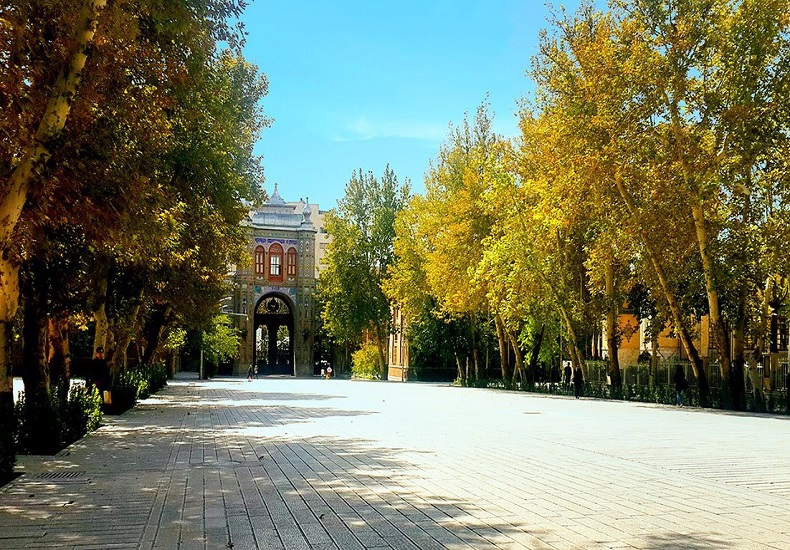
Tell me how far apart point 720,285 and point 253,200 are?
16.4 m

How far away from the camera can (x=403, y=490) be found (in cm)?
962

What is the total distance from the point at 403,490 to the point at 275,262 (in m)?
79.1

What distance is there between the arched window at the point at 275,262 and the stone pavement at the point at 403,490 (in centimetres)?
6908

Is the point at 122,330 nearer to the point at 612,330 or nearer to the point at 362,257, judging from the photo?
the point at 612,330

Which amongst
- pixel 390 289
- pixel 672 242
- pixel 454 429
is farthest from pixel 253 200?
pixel 390 289

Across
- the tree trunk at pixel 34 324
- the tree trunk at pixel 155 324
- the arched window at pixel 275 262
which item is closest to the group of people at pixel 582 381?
the tree trunk at pixel 155 324

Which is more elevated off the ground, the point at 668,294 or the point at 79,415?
the point at 668,294

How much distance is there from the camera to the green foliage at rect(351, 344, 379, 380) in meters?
72.8

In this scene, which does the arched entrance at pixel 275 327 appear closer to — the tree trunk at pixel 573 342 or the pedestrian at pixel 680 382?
the tree trunk at pixel 573 342

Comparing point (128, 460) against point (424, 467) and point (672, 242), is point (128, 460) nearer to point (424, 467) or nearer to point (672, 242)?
point (424, 467)

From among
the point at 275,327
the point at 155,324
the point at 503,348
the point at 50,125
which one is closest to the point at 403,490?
the point at 50,125

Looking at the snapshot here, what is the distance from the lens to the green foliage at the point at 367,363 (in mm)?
72812

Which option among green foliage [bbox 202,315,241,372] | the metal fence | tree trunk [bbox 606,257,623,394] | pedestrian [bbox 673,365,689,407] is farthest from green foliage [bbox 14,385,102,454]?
green foliage [bbox 202,315,241,372]

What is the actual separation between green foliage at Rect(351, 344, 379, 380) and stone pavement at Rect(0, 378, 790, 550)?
54.0 metres
